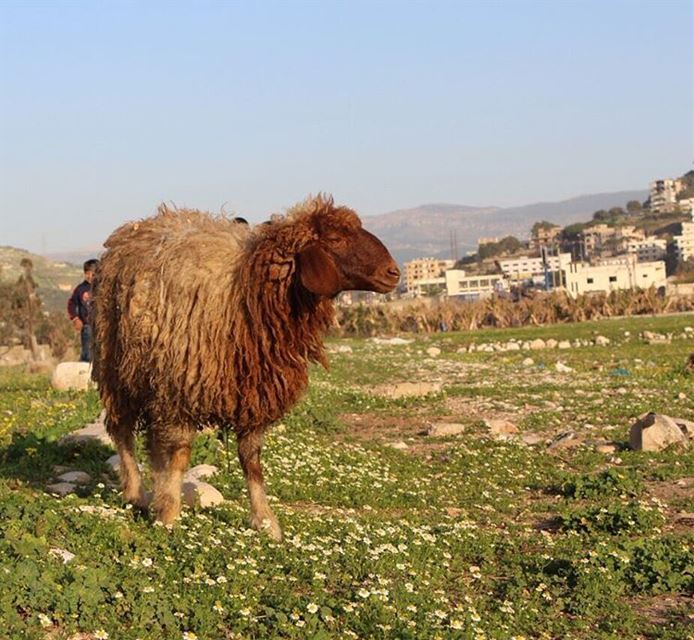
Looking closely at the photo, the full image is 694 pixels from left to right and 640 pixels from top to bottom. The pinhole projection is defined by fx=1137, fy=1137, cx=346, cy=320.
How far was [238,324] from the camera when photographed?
32.0 feet

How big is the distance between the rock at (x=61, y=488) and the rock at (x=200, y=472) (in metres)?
1.30

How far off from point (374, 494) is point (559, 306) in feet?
178

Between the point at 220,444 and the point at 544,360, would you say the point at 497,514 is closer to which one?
the point at 220,444

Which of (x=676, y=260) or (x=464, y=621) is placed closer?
(x=464, y=621)

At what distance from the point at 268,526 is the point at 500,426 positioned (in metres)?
9.41

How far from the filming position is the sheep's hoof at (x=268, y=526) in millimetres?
9438

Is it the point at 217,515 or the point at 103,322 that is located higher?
the point at 103,322

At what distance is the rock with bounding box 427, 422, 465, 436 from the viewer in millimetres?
17938

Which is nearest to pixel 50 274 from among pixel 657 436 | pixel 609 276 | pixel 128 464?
pixel 609 276

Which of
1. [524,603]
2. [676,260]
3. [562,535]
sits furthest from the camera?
[676,260]

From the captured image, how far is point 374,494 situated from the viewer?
12.6 metres

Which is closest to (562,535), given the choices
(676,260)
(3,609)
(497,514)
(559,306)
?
(497,514)

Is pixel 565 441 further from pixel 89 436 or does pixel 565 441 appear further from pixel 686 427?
pixel 89 436

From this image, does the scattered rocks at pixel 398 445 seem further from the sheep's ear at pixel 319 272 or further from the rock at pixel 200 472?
the sheep's ear at pixel 319 272
